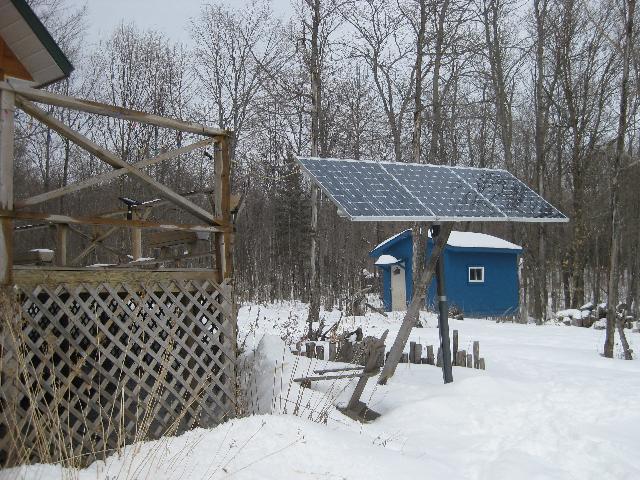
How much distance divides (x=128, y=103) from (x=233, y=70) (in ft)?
15.4

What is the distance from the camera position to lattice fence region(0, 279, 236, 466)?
4707mm

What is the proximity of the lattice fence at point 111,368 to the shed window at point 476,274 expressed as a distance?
20.7 metres

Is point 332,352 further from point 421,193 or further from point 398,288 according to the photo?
point 398,288

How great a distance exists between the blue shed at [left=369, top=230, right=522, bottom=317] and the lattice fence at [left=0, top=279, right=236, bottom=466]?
19.2 metres

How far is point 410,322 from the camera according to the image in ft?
27.9

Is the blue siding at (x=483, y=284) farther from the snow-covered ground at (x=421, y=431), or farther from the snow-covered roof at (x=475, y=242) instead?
the snow-covered ground at (x=421, y=431)

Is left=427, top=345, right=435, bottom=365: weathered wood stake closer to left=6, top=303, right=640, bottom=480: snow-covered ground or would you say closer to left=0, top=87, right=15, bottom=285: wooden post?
left=6, top=303, right=640, bottom=480: snow-covered ground

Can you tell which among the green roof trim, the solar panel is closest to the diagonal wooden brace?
the solar panel

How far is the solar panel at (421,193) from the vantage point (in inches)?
294

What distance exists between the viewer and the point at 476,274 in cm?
2592

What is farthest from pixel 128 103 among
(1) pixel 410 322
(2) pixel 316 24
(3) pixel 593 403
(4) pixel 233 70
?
(3) pixel 593 403

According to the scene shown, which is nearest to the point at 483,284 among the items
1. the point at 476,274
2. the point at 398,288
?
the point at 476,274

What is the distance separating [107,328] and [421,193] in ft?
15.1

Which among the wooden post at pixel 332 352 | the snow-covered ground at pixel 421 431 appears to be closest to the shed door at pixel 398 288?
the snow-covered ground at pixel 421 431
